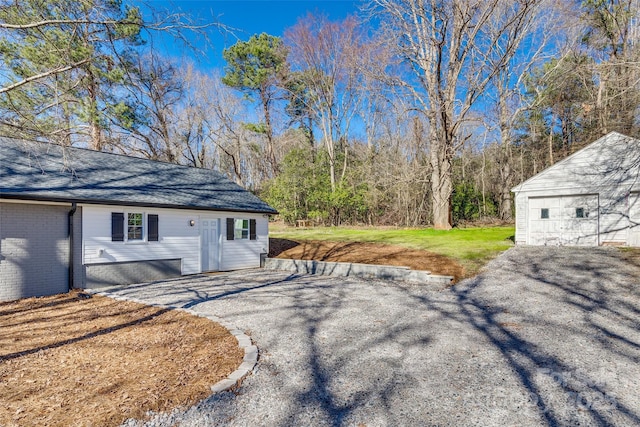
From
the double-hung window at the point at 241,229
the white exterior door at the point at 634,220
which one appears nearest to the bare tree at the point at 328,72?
the double-hung window at the point at 241,229

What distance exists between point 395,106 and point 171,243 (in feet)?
49.4

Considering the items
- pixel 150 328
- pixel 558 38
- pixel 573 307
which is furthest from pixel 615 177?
pixel 150 328

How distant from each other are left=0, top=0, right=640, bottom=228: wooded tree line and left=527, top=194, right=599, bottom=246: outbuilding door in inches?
172

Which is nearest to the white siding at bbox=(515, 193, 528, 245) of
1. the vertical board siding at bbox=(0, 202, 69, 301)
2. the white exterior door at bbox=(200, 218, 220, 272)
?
the white exterior door at bbox=(200, 218, 220, 272)

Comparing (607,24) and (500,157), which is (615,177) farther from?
(500,157)

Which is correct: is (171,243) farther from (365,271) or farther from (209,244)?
(365,271)

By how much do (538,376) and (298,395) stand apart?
263cm

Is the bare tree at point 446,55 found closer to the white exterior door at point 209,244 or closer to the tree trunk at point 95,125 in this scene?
the white exterior door at point 209,244

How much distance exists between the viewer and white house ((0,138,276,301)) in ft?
25.0

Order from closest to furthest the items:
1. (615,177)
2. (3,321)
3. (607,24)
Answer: (3,321), (615,177), (607,24)

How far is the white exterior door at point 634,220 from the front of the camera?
36.6 ft

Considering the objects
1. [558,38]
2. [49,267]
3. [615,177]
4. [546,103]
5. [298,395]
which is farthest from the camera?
[546,103]

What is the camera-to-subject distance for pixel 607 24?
17.0m

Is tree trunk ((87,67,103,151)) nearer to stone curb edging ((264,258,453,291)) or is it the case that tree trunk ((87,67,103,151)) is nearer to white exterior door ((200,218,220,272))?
white exterior door ((200,218,220,272))
